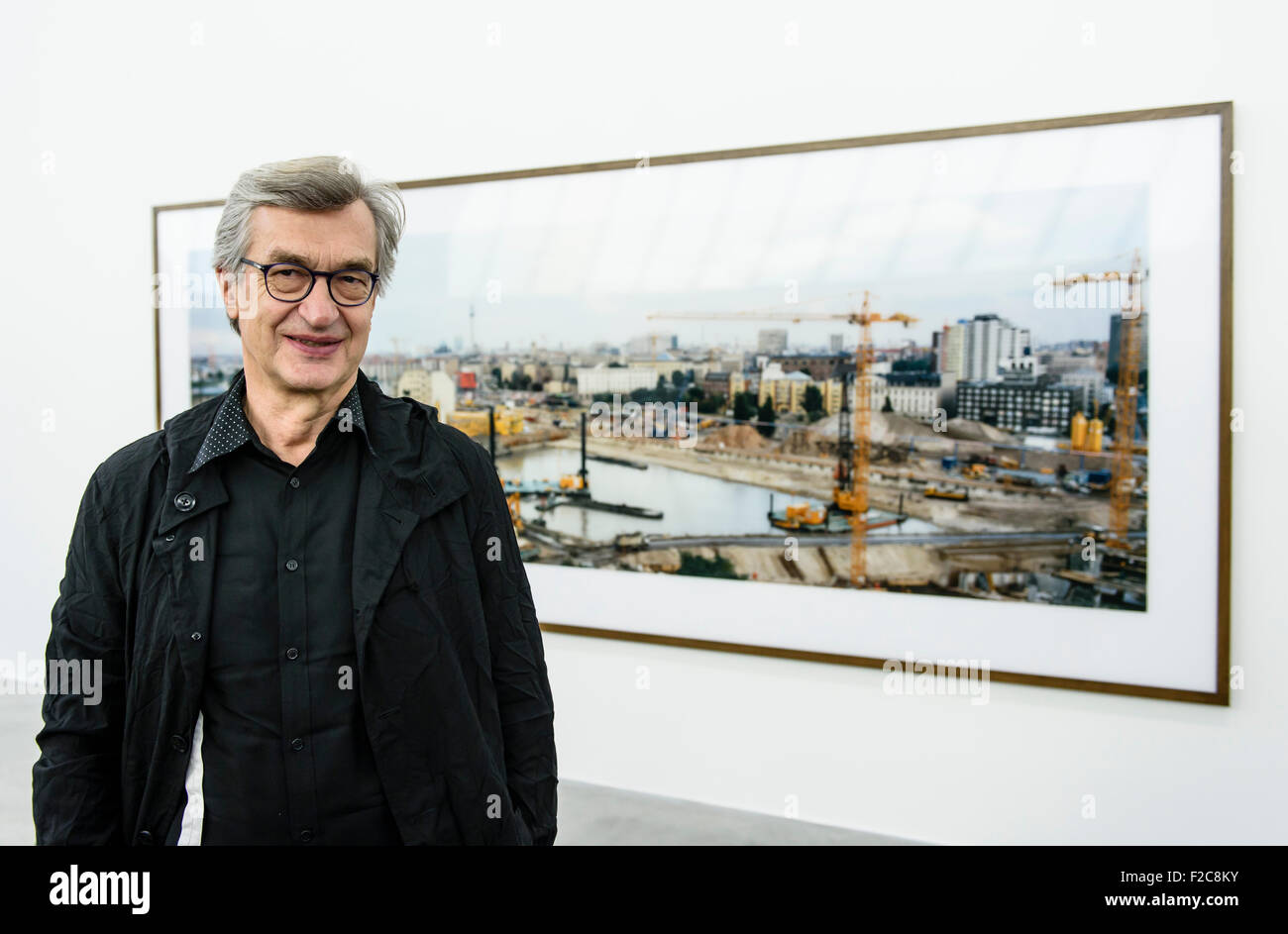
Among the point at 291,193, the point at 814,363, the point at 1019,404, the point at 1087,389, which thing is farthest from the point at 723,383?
the point at 291,193

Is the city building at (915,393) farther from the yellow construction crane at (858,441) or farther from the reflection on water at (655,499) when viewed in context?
the reflection on water at (655,499)

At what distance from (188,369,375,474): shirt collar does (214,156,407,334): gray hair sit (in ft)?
0.40

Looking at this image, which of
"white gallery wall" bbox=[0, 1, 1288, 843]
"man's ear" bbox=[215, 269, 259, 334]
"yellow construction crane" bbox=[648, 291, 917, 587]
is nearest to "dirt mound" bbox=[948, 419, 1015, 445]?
"yellow construction crane" bbox=[648, 291, 917, 587]

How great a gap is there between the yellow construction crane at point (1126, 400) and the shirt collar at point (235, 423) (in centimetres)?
207

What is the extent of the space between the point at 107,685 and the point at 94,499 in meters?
0.27

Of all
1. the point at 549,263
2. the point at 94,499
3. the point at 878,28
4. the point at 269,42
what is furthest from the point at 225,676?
the point at 269,42

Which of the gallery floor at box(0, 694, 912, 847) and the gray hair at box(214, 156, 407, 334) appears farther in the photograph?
the gallery floor at box(0, 694, 912, 847)

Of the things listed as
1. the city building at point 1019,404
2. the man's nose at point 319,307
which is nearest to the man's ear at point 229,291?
the man's nose at point 319,307

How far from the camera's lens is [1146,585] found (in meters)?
2.60

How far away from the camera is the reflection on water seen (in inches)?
123

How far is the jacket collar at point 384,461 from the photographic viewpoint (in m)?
1.38

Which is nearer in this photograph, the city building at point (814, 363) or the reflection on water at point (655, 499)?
the city building at point (814, 363)

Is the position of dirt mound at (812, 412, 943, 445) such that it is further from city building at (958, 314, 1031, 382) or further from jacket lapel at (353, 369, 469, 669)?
jacket lapel at (353, 369, 469, 669)

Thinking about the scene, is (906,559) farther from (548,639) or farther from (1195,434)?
(548,639)
